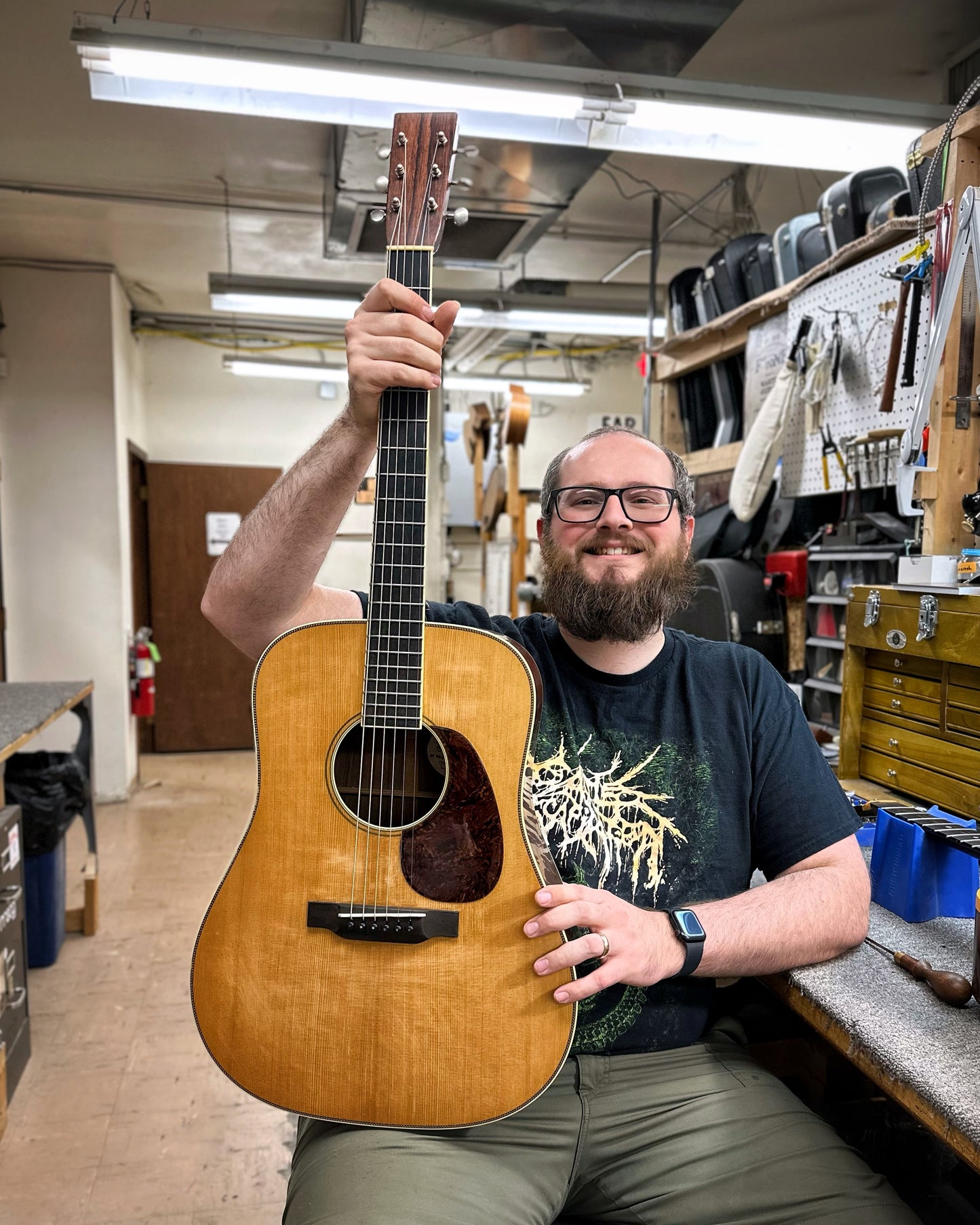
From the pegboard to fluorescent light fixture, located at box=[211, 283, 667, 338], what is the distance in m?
1.94

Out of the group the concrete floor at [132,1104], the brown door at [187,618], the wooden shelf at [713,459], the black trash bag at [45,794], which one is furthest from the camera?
the brown door at [187,618]

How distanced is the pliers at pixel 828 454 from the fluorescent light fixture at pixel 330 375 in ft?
9.65

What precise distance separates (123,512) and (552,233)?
123 inches

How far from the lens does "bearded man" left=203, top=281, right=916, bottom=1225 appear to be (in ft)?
3.72

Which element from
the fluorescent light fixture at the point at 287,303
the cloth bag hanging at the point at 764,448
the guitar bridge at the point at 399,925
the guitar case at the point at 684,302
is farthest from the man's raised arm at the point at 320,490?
the fluorescent light fixture at the point at 287,303

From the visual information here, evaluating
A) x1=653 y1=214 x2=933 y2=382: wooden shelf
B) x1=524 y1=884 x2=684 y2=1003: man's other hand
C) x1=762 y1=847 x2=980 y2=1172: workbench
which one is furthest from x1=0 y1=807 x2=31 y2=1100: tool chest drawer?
x1=653 y1=214 x2=933 y2=382: wooden shelf

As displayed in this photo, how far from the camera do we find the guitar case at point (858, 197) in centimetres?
245

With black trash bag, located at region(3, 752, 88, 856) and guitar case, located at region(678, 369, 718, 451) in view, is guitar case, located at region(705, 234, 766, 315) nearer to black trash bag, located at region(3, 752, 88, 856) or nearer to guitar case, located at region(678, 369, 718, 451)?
guitar case, located at region(678, 369, 718, 451)

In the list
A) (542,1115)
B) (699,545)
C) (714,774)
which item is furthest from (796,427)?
(542,1115)

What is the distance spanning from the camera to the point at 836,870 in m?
1.29

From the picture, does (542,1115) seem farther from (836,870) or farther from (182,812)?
(182,812)

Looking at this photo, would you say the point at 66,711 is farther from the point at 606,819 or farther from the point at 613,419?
the point at 613,419

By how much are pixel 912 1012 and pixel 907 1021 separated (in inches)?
1.0

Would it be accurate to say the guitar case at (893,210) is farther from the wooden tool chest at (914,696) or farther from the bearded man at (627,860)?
the bearded man at (627,860)
